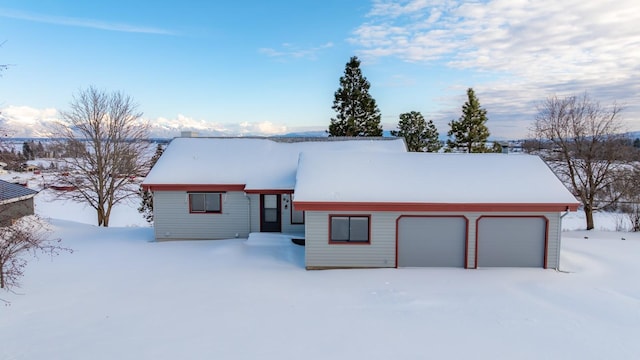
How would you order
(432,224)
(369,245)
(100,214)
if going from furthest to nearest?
(100,214) → (432,224) → (369,245)

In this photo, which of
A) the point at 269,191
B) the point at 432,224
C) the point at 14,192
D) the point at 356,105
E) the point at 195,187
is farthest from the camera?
the point at 356,105

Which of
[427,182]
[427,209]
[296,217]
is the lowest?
[296,217]

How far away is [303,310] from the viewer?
28.9ft

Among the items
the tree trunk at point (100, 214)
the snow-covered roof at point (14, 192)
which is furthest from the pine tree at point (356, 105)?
the snow-covered roof at point (14, 192)

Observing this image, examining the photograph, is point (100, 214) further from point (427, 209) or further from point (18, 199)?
point (427, 209)

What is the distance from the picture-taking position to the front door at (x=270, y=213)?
16.0 meters

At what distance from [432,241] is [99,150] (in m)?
19.6

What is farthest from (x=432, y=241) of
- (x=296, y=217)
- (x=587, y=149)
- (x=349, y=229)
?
(x=587, y=149)

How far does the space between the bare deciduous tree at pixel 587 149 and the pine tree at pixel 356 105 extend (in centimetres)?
1267

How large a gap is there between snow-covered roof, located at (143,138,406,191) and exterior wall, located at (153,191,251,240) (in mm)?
633

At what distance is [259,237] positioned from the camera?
15180 millimetres

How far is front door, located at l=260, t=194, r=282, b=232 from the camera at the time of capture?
15961 mm

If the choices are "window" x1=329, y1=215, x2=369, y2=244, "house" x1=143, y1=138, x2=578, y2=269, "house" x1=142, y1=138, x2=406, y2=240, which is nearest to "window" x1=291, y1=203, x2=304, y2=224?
"house" x1=142, y1=138, x2=406, y2=240

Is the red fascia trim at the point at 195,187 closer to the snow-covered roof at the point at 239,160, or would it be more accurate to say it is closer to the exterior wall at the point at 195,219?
the snow-covered roof at the point at 239,160
